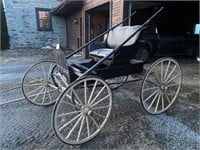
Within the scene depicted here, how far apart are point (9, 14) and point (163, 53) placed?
9.90 meters

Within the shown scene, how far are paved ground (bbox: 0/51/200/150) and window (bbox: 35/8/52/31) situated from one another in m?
10.1

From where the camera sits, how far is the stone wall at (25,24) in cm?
1212

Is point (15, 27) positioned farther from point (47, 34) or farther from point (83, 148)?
point (83, 148)

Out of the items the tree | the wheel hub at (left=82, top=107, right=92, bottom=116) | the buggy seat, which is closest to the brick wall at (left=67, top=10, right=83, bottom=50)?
the tree

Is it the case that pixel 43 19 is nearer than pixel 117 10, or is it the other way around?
pixel 117 10

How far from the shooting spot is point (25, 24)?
12.5 metres

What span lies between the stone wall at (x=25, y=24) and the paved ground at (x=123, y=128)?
9808 mm

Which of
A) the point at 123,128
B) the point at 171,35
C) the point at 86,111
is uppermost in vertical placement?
the point at 171,35

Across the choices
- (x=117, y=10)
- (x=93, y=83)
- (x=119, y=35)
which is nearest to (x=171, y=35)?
(x=117, y=10)

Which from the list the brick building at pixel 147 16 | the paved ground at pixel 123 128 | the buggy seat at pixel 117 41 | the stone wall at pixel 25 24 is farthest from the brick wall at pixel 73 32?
the paved ground at pixel 123 128

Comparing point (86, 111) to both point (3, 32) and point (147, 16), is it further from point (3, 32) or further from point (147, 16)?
point (3, 32)

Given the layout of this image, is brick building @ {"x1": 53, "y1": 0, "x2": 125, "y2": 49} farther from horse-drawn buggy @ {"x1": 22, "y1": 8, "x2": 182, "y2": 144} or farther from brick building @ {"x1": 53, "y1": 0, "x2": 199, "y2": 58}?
horse-drawn buggy @ {"x1": 22, "y1": 8, "x2": 182, "y2": 144}

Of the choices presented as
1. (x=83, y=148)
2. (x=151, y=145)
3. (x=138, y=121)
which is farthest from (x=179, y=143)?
(x=83, y=148)

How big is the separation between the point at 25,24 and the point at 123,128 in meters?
11.9
